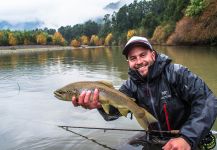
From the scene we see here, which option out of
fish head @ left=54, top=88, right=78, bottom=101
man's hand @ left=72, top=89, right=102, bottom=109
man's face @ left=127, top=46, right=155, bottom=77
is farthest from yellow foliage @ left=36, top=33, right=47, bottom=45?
man's face @ left=127, top=46, right=155, bottom=77

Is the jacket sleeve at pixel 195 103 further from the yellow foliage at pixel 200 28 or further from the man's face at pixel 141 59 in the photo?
the yellow foliage at pixel 200 28

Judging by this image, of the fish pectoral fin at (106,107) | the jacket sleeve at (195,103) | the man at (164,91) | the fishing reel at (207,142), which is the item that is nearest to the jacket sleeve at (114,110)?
the man at (164,91)

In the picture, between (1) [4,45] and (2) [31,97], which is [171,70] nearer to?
(2) [31,97]

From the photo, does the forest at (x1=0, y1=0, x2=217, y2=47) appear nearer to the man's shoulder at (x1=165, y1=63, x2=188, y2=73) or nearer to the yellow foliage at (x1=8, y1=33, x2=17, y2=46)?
the yellow foliage at (x1=8, y1=33, x2=17, y2=46)

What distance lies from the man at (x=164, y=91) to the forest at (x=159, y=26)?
152ft

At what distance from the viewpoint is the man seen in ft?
13.7

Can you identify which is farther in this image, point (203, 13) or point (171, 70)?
point (203, 13)

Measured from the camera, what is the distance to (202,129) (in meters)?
4.03

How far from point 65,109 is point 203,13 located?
42.9 meters

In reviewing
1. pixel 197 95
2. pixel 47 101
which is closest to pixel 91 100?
pixel 197 95

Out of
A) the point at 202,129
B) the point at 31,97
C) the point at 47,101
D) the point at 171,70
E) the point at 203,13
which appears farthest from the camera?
the point at 203,13

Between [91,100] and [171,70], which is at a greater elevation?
[171,70]

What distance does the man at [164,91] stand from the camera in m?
4.18

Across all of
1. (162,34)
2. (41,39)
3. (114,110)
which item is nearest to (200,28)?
(162,34)
